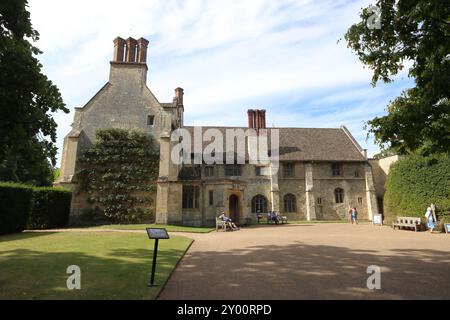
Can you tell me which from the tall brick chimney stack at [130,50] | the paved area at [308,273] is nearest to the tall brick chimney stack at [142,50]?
the tall brick chimney stack at [130,50]

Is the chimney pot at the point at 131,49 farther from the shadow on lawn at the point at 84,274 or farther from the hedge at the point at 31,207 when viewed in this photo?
the shadow on lawn at the point at 84,274

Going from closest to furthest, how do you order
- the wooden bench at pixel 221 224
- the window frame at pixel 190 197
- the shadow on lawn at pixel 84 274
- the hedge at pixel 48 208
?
the shadow on lawn at pixel 84 274, the hedge at pixel 48 208, the wooden bench at pixel 221 224, the window frame at pixel 190 197

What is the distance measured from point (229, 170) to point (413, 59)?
25.8 m

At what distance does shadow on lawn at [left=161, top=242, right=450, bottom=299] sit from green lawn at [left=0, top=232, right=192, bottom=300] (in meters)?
0.67

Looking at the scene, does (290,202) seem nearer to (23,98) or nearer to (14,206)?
(14,206)

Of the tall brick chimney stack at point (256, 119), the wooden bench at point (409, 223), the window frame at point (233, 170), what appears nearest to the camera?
the wooden bench at point (409, 223)

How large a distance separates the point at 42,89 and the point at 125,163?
717 inches

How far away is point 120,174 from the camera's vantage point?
2391cm

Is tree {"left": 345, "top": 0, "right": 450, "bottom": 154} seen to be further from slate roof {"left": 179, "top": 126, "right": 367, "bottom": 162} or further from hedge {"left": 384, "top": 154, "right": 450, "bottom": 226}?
slate roof {"left": 179, "top": 126, "right": 367, "bottom": 162}

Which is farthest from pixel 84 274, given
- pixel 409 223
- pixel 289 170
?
pixel 289 170

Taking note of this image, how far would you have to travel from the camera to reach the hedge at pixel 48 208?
19000mm

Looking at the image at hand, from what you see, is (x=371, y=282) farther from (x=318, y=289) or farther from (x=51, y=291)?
(x=51, y=291)

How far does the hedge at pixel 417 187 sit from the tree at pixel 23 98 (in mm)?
21899

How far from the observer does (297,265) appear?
812 centimetres
